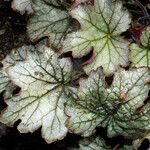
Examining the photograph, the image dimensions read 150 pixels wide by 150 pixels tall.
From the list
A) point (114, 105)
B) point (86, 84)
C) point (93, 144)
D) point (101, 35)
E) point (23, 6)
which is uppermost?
point (23, 6)

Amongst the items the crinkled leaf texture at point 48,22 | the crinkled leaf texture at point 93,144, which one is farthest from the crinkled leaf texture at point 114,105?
the crinkled leaf texture at point 48,22

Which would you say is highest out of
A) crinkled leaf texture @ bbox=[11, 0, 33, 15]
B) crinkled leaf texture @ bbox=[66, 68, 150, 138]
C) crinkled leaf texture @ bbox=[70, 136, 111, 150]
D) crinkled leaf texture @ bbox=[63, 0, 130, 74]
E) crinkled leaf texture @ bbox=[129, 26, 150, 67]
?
crinkled leaf texture @ bbox=[11, 0, 33, 15]

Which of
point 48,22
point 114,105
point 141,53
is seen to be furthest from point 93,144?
point 48,22

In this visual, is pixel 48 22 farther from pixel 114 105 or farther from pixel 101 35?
pixel 114 105

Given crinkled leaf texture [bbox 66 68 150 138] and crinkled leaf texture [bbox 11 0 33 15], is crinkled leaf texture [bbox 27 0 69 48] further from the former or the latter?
crinkled leaf texture [bbox 66 68 150 138]

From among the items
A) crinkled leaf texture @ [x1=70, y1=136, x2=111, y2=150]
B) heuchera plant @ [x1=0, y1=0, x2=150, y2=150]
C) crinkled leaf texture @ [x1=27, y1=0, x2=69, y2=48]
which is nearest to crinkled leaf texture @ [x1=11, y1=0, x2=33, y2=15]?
crinkled leaf texture @ [x1=27, y1=0, x2=69, y2=48]

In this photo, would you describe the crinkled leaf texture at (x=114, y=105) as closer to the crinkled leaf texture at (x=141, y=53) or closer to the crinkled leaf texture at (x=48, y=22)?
the crinkled leaf texture at (x=141, y=53)
